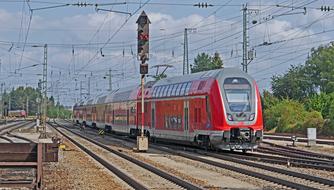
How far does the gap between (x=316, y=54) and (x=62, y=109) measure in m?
98.3

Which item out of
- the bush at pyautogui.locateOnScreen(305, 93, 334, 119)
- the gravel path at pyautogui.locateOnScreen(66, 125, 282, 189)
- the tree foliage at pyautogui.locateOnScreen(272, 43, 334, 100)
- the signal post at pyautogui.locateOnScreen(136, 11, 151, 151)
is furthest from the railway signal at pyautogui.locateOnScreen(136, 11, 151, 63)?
the tree foliage at pyautogui.locateOnScreen(272, 43, 334, 100)

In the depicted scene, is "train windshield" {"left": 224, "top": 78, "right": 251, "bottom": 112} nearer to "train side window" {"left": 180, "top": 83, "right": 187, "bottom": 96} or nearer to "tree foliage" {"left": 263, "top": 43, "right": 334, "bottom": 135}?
"train side window" {"left": 180, "top": 83, "right": 187, "bottom": 96}

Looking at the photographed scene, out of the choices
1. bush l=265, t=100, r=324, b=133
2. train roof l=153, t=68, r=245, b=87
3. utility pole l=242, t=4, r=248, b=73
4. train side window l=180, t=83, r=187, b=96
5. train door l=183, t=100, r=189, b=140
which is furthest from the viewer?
bush l=265, t=100, r=324, b=133

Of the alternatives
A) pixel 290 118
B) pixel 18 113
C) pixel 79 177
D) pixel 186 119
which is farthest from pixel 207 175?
pixel 18 113

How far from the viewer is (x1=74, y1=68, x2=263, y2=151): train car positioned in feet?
93.7

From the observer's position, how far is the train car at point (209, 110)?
28562 millimetres

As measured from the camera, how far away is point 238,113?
2867 cm

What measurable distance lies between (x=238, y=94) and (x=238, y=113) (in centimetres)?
99

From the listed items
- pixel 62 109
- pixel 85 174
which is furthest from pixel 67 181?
pixel 62 109

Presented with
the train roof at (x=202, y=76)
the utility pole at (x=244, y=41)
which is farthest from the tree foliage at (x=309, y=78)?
the train roof at (x=202, y=76)

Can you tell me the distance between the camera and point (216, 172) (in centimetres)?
2116

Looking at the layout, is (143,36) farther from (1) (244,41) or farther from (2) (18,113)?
(2) (18,113)

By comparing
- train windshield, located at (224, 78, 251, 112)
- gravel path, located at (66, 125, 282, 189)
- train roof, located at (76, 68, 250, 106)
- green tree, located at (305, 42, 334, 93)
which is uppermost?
green tree, located at (305, 42, 334, 93)

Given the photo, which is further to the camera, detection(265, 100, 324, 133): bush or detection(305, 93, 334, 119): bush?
detection(305, 93, 334, 119): bush
